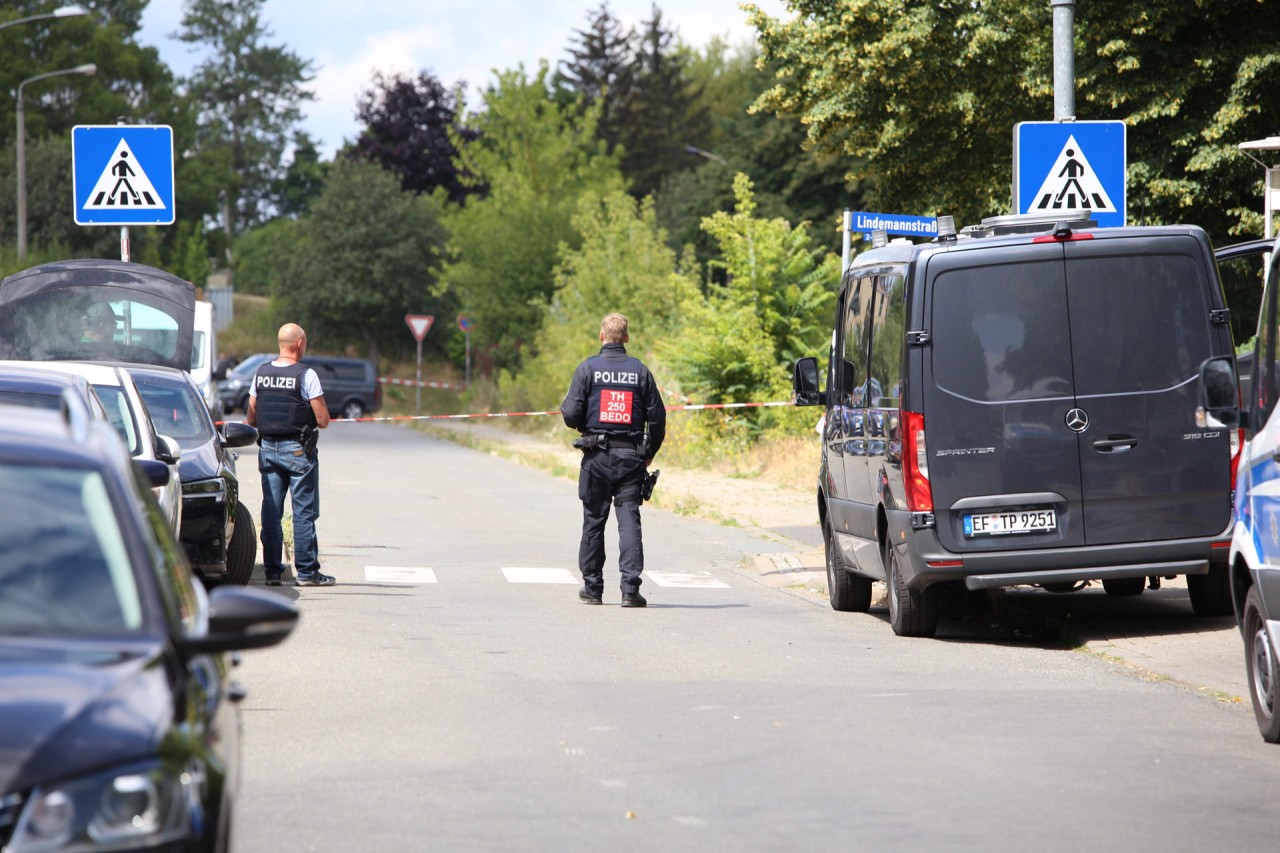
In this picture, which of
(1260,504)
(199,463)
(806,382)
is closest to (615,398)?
(806,382)

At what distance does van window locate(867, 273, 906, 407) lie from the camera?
10.8 metres

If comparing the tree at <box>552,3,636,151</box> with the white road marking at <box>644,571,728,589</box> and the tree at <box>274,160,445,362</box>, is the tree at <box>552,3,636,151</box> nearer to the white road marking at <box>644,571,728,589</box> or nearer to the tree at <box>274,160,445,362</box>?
the tree at <box>274,160,445,362</box>

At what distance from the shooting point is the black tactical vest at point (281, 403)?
13.3m

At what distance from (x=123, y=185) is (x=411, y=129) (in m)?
62.1

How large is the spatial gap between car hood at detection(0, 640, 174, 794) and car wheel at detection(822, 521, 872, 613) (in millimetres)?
9011

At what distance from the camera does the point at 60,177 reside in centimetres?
6606

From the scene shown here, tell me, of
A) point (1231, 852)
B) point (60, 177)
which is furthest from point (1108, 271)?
point (60, 177)

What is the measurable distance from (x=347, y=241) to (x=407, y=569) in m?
46.7

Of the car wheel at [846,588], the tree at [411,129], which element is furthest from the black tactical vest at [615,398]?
the tree at [411,129]

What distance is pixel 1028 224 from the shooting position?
1122 cm

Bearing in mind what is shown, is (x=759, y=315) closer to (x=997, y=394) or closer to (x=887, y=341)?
(x=887, y=341)

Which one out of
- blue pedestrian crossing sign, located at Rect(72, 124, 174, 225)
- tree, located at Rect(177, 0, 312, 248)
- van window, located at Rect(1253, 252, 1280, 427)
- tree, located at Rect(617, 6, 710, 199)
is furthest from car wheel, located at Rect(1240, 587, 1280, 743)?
tree, located at Rect(177, 0, 312, 248)

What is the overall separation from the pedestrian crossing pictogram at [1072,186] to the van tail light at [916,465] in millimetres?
3976

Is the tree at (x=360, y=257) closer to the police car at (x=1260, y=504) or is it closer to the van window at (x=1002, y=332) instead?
the van window at (x=1002, y=332)
